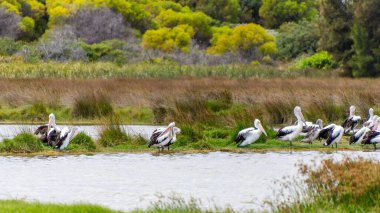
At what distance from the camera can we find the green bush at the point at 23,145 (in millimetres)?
20344

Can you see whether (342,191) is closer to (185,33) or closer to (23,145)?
(23,145)

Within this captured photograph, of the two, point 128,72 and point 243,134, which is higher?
point 243,134

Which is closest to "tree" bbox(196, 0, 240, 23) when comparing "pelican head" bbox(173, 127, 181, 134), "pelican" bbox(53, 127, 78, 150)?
"pelican head" bbox(173, 127, 181, 134)

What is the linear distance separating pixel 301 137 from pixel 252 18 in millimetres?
64329

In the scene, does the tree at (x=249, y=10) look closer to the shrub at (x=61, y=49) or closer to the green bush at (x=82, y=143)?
the shrub at (x=61, y=49)

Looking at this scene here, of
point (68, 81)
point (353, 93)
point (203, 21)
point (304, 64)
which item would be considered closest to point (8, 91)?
point (68, 81)

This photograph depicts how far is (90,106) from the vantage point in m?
28.3

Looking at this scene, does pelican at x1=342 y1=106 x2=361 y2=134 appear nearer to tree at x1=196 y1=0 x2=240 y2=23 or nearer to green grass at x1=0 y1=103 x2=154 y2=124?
green grass at x1=0 y1=103 x2=154 y2=124

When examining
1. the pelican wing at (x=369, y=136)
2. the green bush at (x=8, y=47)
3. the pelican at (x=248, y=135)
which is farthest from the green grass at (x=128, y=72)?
the pelican wing at (x=369, y=136)

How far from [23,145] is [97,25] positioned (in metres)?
46.8

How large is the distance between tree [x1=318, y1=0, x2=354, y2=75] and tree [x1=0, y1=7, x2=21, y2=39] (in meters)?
23.9

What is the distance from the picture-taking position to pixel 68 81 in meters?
33.2

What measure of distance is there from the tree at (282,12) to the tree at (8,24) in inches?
972

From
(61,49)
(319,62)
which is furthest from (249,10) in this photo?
(61,49)
